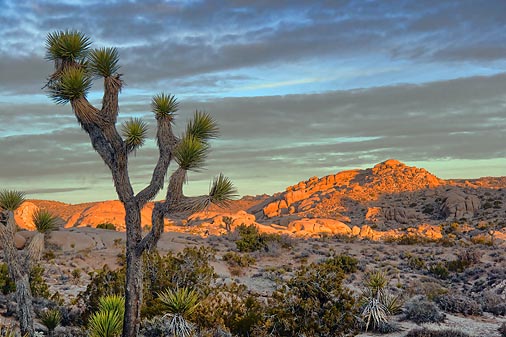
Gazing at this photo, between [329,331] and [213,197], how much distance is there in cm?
360

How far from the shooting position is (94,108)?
10.9 meters

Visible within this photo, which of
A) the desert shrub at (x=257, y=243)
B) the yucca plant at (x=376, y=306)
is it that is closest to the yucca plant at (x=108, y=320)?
the yucca plant at (x=376, y=306)

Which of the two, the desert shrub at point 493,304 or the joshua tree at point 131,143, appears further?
the desert shrub at point 493,304

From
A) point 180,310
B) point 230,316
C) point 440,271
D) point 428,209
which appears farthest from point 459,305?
point 428,209

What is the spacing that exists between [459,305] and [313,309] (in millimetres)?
7430

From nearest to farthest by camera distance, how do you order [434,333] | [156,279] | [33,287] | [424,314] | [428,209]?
[434,333] → [156,279] → [424,314] → [33,287] → [428,209]

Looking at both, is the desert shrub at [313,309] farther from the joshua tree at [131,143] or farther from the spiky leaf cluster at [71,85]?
the spiky leaf cluster at [71,85]

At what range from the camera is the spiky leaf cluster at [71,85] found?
1062 cm

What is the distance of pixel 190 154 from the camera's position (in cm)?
997

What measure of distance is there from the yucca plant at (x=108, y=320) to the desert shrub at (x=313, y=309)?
2.73 meters

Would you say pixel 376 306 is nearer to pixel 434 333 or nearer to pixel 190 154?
pixel 434 333

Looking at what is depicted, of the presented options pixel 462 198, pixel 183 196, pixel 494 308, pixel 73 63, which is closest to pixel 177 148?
pixel 183 196

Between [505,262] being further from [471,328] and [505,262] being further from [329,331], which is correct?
[329,331]

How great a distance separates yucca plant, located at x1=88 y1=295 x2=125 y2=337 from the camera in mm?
9945
